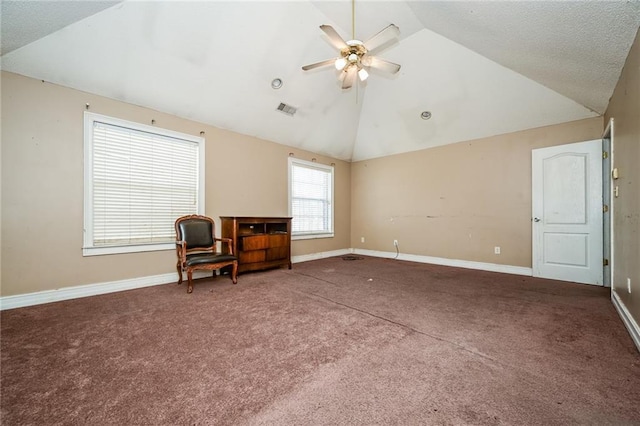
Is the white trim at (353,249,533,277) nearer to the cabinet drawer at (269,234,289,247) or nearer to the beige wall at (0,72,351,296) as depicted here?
the cabinet drawer at (269,234,289,247)

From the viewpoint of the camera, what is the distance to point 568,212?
3793 mm

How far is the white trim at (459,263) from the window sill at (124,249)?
4318 millimetres

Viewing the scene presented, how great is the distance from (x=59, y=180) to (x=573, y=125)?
6.94 meters

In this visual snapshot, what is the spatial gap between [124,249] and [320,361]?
3.13 m

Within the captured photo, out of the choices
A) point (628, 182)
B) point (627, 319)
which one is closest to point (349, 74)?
point (628, 182)

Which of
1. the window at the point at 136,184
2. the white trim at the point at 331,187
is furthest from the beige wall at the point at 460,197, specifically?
the window at the point at 136,184

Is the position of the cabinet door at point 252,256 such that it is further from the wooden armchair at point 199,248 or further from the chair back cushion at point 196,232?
the chair back cushion at point 196,232

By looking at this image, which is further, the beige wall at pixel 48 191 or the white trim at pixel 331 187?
the white trim at pixel 331 187

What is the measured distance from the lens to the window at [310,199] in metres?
5.54

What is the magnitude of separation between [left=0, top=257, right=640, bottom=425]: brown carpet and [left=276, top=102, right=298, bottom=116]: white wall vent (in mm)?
3156

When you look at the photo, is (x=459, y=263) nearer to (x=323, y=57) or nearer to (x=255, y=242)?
(x=255, y=242)

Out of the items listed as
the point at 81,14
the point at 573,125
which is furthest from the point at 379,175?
the point at 81,14

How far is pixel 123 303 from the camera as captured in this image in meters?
2.86

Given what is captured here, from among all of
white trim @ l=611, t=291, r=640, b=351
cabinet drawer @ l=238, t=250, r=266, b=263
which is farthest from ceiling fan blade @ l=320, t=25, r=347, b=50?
white trim @ l=611, t=291, r=640, b=351
